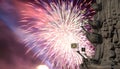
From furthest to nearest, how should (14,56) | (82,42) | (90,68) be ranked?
(14,56)
(82,42)
(90,68)

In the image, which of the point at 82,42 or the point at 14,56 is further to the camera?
the point at 14,56

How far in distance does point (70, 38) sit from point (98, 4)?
240 inches

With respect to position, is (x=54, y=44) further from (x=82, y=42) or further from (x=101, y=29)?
(x=101, y=29)

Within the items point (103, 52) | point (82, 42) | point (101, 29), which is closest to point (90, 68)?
point (103, 52)

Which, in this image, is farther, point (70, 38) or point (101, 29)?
point (70, 38)

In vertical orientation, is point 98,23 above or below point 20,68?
above

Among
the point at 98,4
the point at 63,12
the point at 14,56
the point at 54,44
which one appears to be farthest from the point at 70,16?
the point at 14,56

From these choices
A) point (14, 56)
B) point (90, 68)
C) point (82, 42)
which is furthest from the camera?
point (14, 56)

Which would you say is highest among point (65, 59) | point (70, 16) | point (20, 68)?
point (70, 16)

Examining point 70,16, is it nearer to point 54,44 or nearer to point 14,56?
point 54,44

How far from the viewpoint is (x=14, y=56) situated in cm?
2756

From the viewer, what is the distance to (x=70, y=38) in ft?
53.5

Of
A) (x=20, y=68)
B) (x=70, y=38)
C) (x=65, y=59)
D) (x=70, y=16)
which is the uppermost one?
(x=70, y=16)

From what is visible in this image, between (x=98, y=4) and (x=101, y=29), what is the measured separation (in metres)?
0.95
